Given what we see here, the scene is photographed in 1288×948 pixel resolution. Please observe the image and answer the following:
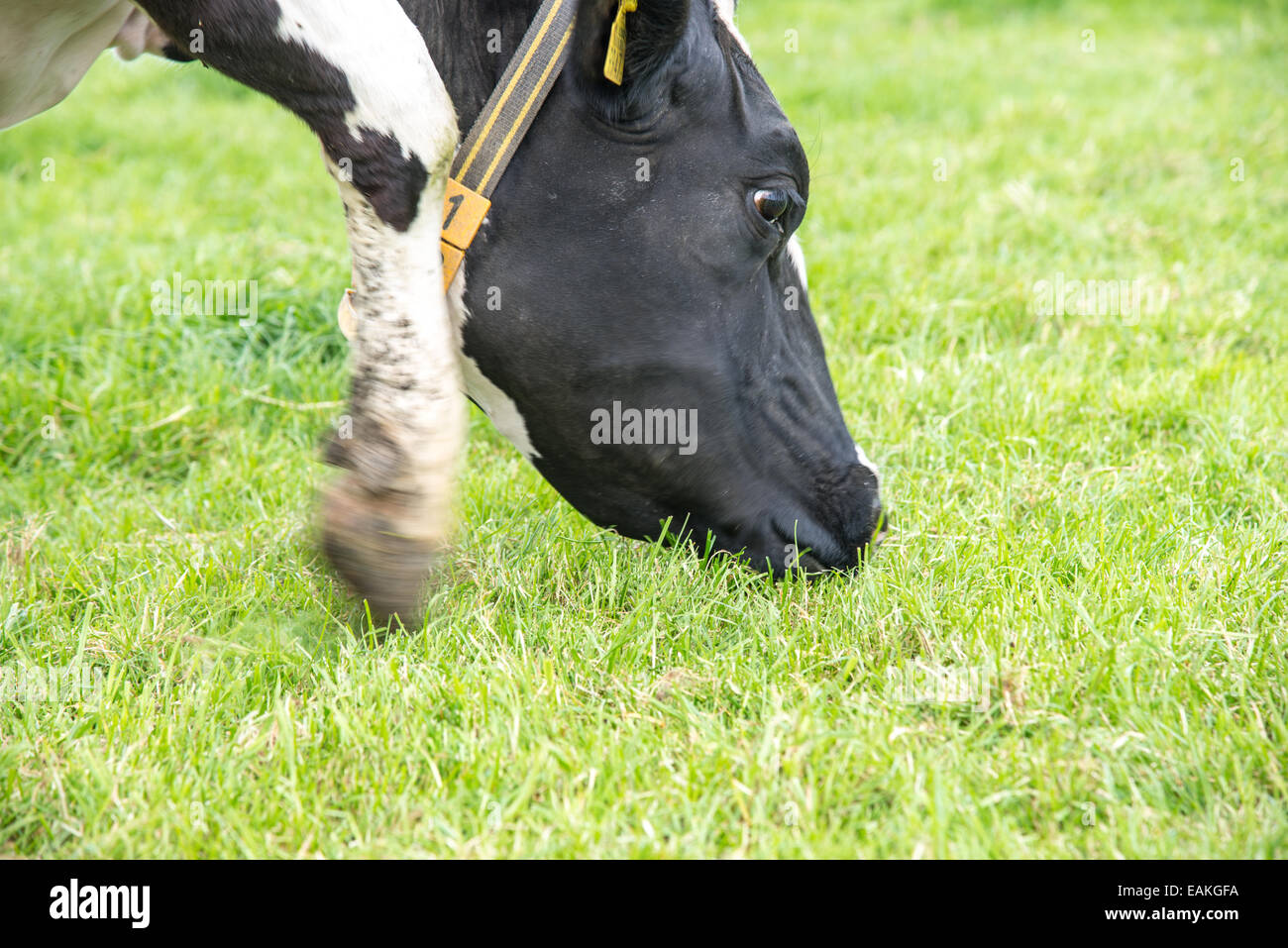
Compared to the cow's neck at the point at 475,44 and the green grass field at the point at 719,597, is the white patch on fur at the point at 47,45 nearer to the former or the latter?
the cow's neck at the point at 475,44

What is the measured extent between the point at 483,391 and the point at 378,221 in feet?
1.65

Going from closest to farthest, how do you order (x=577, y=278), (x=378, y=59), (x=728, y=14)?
(x=378, y=59), (x=577, y=278), (x=728, y=14)

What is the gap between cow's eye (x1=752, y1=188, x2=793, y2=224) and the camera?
259cm

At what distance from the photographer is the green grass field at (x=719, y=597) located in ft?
6.82

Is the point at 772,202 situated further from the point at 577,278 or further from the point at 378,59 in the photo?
the point at 378,59

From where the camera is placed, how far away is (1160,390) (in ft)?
13.1

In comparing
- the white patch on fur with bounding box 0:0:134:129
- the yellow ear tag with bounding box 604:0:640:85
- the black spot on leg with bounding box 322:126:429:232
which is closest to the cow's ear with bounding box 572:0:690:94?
the yellow ear tag with bounding box 604:0:640:85

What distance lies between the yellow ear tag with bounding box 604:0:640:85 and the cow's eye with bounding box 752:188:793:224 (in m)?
0.40

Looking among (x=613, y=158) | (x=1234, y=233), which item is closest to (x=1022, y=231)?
(x=1234, y=233)

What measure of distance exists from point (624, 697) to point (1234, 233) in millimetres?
4508

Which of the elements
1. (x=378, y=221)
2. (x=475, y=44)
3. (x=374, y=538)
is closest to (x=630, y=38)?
(x=475, y=44)

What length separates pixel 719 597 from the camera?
2752mm

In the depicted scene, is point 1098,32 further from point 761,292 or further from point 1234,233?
point 761,292

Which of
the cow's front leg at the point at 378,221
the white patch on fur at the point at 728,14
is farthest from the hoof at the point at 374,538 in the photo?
the white patch on fur at the point at 728,14
